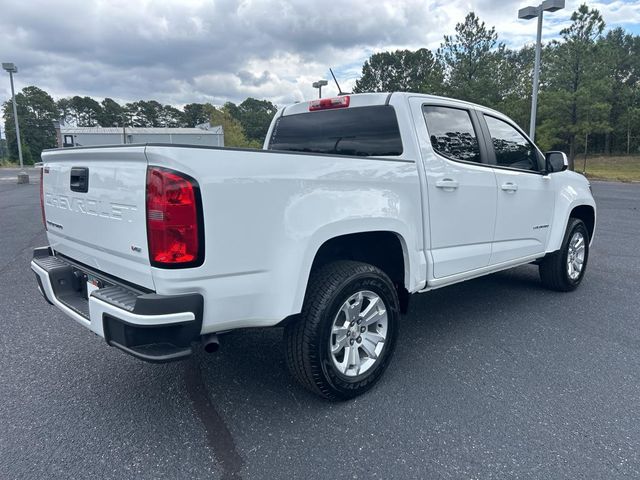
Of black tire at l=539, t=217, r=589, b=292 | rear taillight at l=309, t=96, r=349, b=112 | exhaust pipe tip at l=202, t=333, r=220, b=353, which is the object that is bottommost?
black tire at l=539, t=217, r=589, b=292

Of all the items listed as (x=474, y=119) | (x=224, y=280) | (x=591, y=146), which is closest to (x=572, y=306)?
(x=474, y=119)

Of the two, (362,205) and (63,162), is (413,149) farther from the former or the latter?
(63,162)

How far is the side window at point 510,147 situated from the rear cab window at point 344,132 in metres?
1.20

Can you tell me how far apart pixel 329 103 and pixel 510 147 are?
5.94 feet

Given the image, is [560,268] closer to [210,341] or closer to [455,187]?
[455,187]

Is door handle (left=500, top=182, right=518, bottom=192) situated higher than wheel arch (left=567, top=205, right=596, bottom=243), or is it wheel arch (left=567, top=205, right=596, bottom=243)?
door handle (left=500, top=182, right=518, bottom=192)

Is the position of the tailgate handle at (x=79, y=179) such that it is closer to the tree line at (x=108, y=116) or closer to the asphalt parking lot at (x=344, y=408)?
the asphalt parking lot at (x=344, y=408)

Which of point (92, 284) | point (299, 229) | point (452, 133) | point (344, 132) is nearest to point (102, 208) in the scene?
point (92, 284)

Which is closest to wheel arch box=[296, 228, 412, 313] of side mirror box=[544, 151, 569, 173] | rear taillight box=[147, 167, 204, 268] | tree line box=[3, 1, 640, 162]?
rear taillight box=[147, 167, 204, 268]

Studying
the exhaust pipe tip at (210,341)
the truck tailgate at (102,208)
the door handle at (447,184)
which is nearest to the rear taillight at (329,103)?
the door handle at (447,184)

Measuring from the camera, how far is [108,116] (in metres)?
98.1

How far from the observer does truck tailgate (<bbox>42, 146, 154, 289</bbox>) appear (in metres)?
2.16

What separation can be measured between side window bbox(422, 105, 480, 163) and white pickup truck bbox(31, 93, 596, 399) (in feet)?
0.05

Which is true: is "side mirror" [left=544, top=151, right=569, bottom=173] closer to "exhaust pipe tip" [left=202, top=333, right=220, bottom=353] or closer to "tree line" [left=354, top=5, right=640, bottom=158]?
"exhaust pipe tip" [left=202, top=333, right=220, bottom=353]
